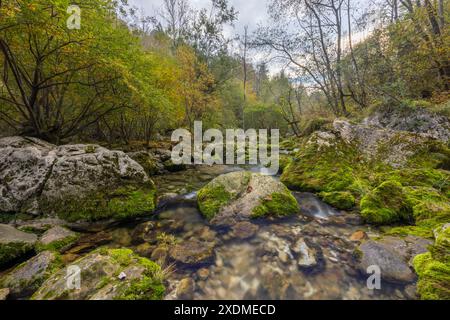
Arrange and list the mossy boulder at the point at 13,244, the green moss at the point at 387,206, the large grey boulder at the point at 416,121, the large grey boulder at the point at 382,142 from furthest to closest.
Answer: the large grey boulder at the point at 416,121 → the large grey boulder at the point at 382,142 → the green moss at the point at 387,206 → the mossy boulder at the point at 13,244

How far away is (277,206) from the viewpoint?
4.00 metres

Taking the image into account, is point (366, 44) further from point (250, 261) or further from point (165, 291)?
point (165, 291)

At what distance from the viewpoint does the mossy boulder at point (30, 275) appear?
2328 mm

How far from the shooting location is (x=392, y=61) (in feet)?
30.9

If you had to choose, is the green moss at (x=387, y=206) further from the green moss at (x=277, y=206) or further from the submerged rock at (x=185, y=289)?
the submerged rock at (x=185, y=289)

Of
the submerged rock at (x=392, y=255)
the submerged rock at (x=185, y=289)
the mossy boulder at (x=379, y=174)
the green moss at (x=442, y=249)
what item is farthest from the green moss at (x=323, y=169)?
the submerged rock at (x=185, y=289)

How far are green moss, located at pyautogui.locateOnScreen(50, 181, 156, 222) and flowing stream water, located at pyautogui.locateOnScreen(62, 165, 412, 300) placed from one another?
0.39 metres

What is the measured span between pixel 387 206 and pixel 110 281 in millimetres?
4321

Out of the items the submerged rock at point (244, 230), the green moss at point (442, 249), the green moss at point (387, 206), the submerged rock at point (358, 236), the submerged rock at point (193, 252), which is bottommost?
the submerged rock at point (193, 252)

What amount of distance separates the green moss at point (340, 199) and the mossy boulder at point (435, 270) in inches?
64.9

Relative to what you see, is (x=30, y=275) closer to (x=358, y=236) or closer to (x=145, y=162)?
(x=358, y=236)

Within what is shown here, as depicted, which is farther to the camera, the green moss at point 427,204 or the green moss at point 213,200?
the green moss at point 213,200
